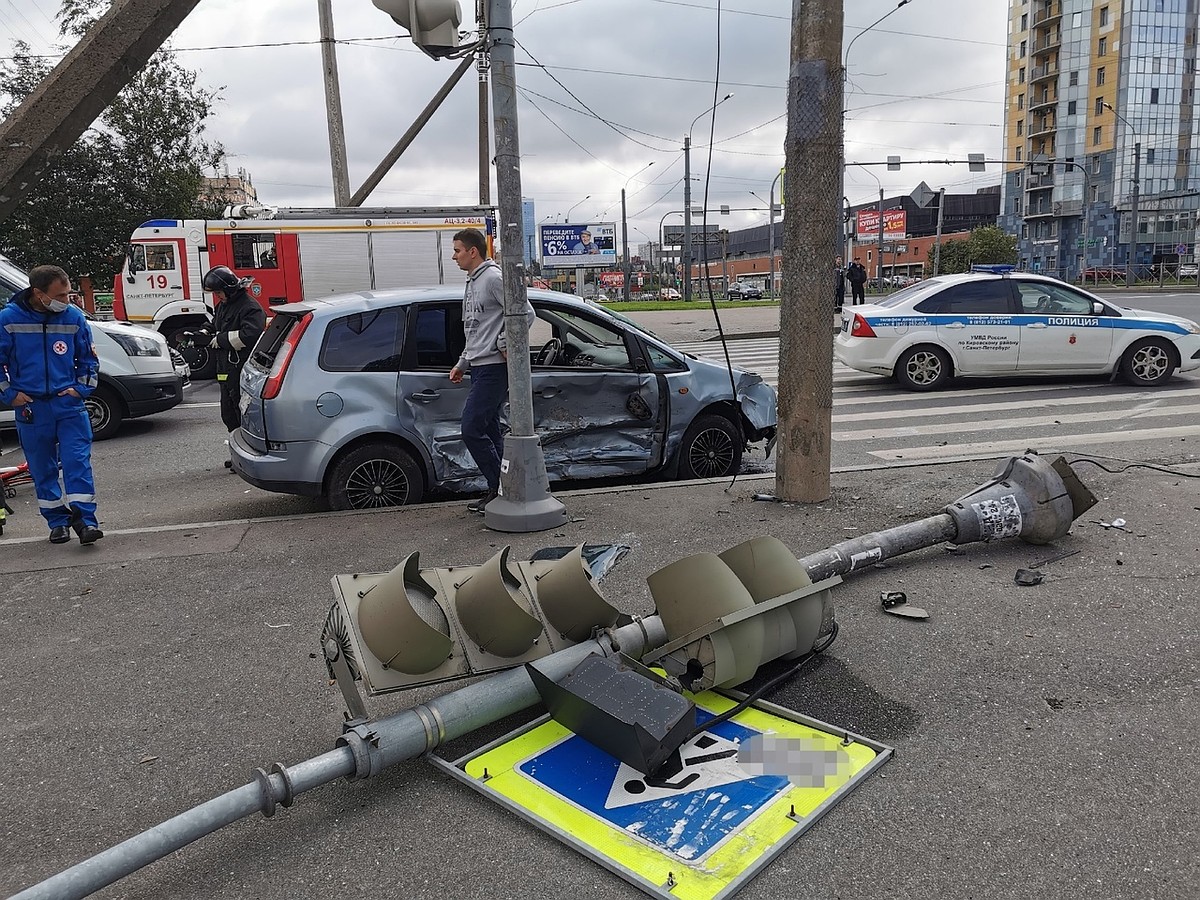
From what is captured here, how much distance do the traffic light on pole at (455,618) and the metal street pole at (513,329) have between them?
2.18 metres

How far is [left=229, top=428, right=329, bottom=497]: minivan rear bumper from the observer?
6.35 metres

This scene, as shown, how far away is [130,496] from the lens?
26.7ft

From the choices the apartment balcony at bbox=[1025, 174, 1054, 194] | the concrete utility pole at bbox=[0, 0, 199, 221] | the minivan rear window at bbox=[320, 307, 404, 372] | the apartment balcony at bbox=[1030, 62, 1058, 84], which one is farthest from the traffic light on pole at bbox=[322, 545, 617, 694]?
the apartment balcony at bbox=[1030, 62, 1058, 84]

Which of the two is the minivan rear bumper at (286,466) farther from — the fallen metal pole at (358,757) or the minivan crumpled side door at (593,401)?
the fallen metal pole at (358,757)

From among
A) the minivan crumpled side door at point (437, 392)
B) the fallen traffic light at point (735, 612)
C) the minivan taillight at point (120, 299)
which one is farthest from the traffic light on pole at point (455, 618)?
the minivan taillight at point (120, 299)

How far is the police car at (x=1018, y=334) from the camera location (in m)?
12.3

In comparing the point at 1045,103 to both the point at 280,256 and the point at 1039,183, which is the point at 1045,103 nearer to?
the point at 1039,183

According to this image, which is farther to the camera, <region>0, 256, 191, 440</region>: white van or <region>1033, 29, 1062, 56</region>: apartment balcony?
<region>1033, 29, 1062, 56</region>: apartment balcony

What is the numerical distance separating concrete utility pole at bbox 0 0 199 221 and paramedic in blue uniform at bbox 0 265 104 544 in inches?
30.1

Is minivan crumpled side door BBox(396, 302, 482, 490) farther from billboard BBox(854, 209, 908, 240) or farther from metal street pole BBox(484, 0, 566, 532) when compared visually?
billboard BBox(854, 209, 908, 240)

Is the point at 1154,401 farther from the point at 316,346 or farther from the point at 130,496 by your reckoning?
the point at 130,496

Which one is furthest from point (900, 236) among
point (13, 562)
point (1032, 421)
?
point (13, 562)

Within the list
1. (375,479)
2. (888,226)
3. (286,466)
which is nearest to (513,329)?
(375,479)

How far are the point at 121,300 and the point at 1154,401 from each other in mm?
18818
